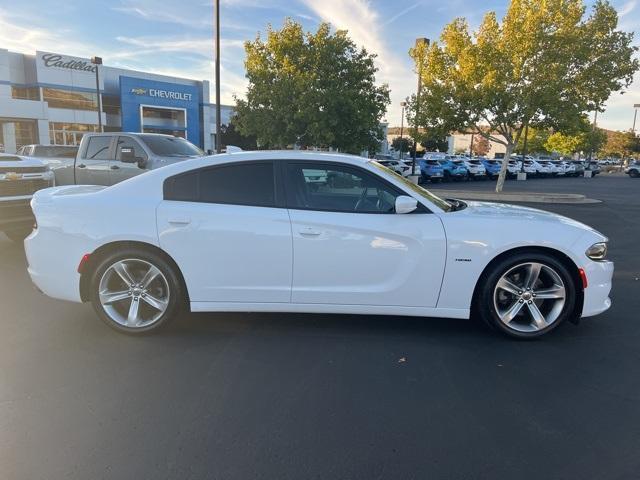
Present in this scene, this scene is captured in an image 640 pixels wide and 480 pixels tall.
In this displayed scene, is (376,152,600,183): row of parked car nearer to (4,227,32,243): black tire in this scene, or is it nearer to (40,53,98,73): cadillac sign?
(4,227,32,243): black tire

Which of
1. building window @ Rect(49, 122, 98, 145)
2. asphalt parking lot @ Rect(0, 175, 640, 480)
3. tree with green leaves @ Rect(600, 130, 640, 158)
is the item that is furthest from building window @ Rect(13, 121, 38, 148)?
tree with green leaves @ Rect(600, 130, 640, 158)

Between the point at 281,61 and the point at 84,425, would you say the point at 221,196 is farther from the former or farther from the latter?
the point at 281,61

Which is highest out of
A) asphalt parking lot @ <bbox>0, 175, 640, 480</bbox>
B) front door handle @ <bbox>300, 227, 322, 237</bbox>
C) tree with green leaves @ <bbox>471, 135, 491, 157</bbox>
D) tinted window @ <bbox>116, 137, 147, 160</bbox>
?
tree with green leaves @ <bbox>471, 135, 491, 157</bbox>

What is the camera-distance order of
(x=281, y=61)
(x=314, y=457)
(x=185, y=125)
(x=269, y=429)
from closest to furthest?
(x=314, y=457), (x=269, y=429), (x=281, y=61), (x=185, y=125)

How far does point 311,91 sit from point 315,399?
17694mm

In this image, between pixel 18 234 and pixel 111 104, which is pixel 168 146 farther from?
pixel 111 104

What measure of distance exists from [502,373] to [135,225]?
310cm

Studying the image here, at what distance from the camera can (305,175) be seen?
403 centimetres

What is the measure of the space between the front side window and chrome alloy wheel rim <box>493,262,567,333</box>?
118 cm

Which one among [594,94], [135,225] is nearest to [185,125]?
[594,94]

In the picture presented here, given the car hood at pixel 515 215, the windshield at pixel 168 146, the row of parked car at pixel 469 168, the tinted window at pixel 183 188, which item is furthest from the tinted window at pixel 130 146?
the row of parked car at pixel 469 168

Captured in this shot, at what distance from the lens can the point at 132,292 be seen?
13.3 feet

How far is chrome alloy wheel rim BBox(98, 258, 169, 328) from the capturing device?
402 cm

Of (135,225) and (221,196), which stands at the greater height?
(221,196)
